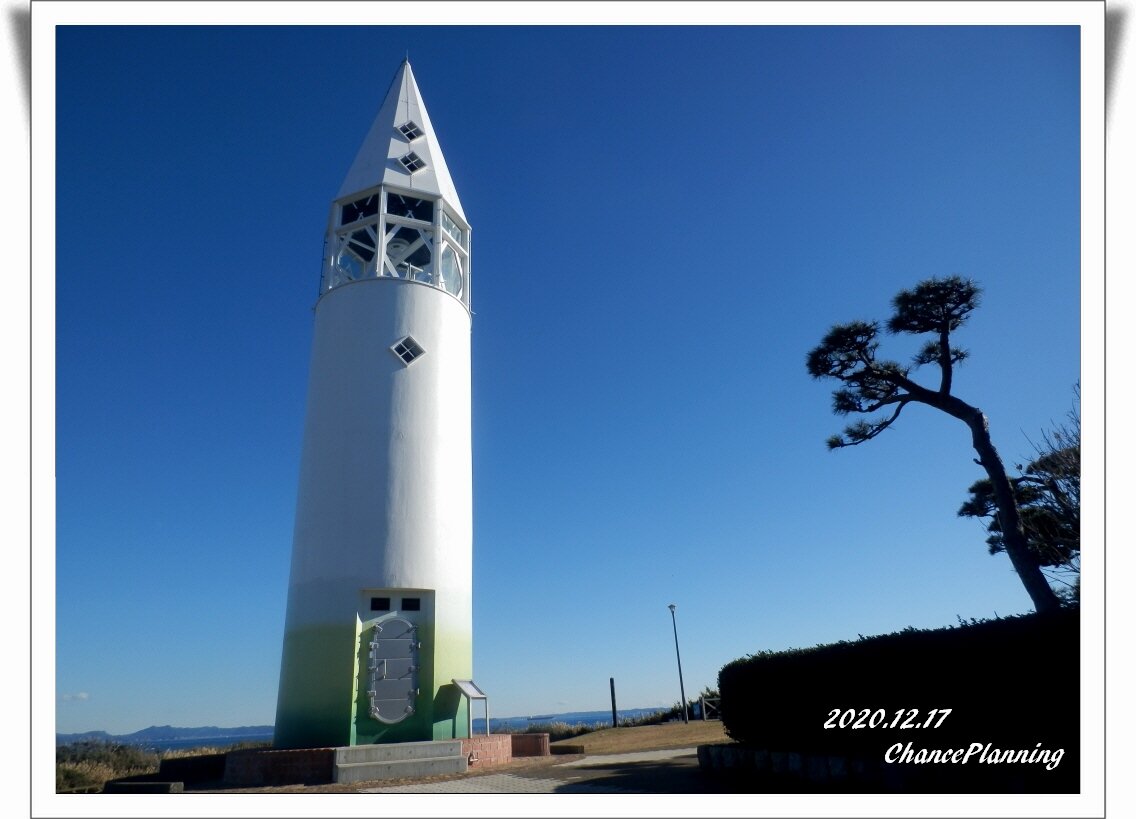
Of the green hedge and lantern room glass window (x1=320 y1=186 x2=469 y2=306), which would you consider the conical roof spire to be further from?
the green hedge

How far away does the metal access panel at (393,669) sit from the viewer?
50.4 ft

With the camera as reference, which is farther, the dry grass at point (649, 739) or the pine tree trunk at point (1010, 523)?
the dry grass at point (649, 739)

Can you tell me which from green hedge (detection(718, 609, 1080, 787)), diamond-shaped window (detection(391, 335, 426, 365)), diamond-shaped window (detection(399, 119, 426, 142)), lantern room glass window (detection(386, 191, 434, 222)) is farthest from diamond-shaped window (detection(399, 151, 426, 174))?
green hedge (detection(718, 609, 1080, 787))

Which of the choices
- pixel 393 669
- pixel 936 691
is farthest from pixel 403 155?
pixel 936 691

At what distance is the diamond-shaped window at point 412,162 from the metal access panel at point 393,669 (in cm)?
1166

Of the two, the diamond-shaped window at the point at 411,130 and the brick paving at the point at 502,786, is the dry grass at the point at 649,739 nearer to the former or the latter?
the brick paving at the point at 502,786

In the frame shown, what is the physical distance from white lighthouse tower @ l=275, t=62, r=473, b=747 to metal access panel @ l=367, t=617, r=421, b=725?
0.02 metres

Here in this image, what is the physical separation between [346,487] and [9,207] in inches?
388

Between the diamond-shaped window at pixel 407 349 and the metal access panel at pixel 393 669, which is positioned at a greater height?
the diamond-shaped window at pixel 407 349

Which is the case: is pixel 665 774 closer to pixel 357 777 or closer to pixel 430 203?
pixel 357 777

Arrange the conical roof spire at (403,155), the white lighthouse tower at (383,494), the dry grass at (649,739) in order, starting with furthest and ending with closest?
the conical roof spire at (403,155) → the dry grass at (649,739) → the white lighthouse tower at (383,494)

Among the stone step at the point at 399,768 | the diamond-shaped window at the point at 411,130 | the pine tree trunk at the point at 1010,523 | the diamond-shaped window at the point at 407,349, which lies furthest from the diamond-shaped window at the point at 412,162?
the pine tree trunk at the point at 1010,523

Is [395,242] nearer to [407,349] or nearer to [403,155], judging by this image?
[403,155]

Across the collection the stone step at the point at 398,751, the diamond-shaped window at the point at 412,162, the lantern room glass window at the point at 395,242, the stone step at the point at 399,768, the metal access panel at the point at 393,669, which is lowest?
the stone step at the point at 399,768
